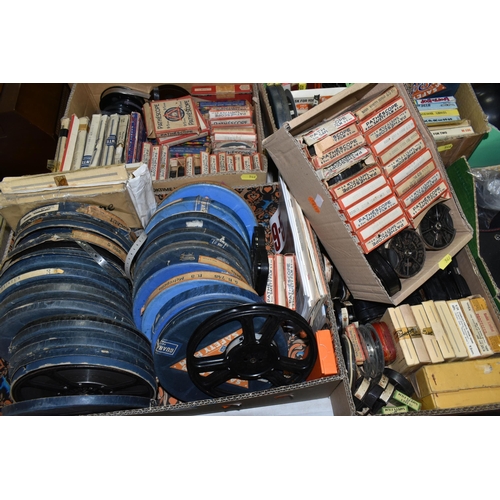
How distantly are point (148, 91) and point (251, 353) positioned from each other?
2.54 metres

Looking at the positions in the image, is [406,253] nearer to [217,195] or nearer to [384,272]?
[384,272]

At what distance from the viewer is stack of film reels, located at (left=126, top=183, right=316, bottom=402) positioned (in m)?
1.82

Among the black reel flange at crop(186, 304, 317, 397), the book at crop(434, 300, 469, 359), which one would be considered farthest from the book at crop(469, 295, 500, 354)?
the black reel flange at crop(186, 304, 317, 397)

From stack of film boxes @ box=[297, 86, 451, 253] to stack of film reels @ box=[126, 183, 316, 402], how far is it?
0.56 m

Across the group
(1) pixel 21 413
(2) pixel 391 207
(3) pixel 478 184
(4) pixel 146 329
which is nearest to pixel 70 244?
(4) pixel 146 329

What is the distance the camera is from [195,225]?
211cm

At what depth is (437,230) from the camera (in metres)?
2.49

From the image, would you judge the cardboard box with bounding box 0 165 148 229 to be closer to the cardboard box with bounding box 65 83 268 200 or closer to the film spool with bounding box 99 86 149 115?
the cardboard box with bounding box 65 83 268 200

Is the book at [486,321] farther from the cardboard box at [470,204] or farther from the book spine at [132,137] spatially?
the book spine at [132,137]

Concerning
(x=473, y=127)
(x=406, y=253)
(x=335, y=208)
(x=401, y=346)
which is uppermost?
(x=473, y=127)

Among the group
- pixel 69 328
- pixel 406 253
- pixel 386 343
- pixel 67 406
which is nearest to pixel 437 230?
pixel 406 253

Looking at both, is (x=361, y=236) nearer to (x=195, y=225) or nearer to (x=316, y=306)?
(x=316, y=306)

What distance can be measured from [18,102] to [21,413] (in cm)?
220

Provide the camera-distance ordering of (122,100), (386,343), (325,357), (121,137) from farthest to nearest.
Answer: (122,100), (121,137), (386,343), (325,357)
